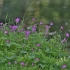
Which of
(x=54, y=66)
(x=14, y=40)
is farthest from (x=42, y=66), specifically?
(x=14, y=40)

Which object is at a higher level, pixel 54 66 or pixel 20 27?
pixel 20 27

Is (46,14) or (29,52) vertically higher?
(46,14)

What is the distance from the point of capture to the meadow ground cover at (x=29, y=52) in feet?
14.2

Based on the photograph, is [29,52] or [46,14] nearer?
[29,52]

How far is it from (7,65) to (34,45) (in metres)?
0.89

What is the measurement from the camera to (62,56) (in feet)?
16.5

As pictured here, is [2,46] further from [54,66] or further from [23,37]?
[54,66]

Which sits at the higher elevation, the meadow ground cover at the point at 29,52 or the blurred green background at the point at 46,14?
the blurred green background at the point at 46,14

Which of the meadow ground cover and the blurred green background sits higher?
the blurred green background

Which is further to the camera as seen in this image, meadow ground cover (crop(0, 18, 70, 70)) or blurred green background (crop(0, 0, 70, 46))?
blurred green background (crop(0, 0, 70, 46))

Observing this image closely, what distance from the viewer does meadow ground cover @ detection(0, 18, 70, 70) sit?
171 inches

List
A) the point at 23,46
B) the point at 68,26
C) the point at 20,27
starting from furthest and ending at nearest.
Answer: the point at 68,26 → the point at 20,27 → the point at 23,46

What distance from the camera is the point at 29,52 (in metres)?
4.86

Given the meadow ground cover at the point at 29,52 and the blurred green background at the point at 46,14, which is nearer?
the meadow ground cover at the point at 29,52
